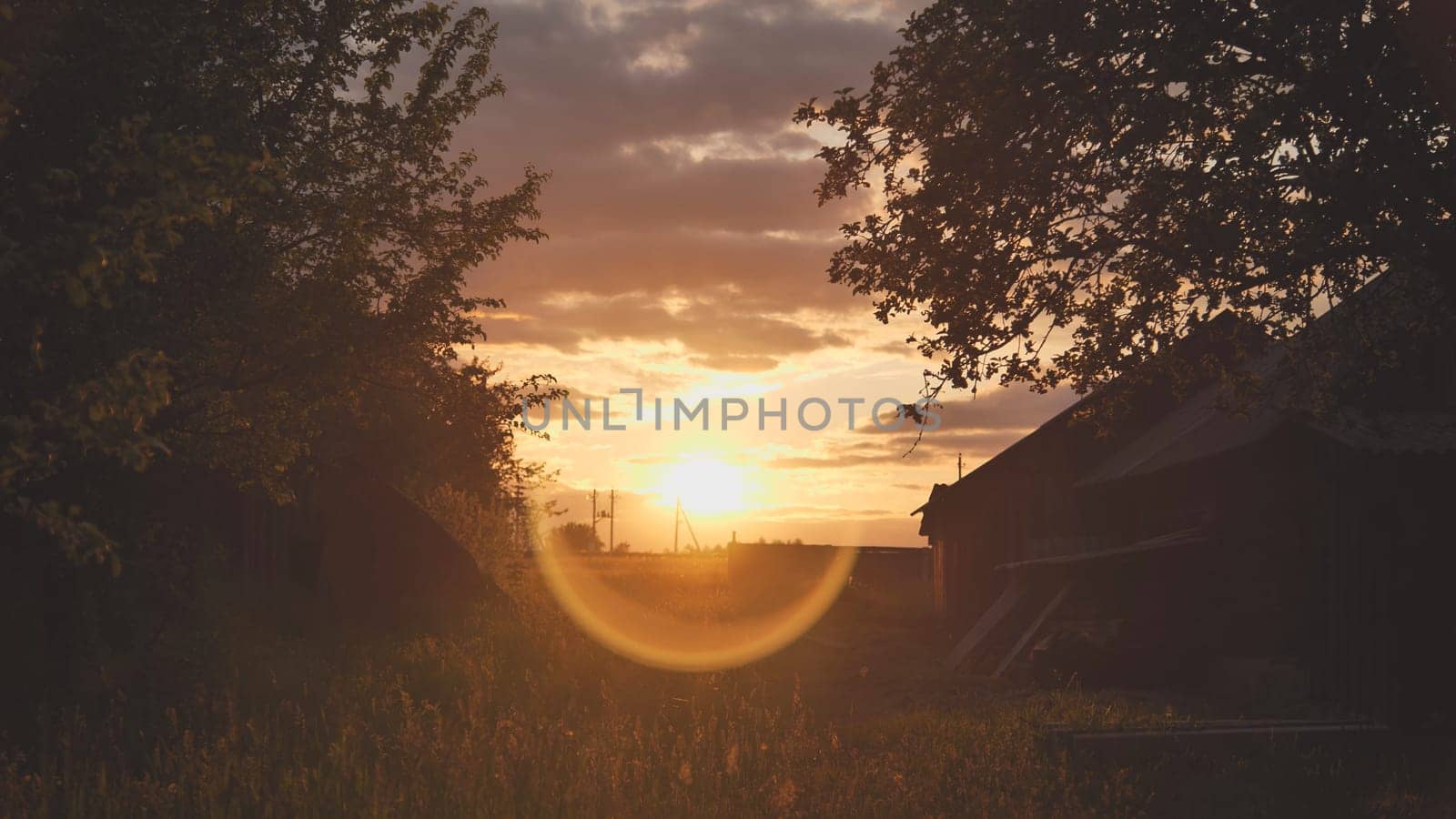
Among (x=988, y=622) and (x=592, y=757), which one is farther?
(x=988, y=622)

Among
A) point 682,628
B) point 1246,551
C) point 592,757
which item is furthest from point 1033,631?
point 592,757

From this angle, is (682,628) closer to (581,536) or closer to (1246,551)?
(1246,551)

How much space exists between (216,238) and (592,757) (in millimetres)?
6818

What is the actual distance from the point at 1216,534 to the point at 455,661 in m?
11.9

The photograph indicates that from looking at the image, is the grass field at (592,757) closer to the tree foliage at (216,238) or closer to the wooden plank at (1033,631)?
the tree foliage at (216,238)

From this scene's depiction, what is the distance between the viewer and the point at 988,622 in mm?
23453

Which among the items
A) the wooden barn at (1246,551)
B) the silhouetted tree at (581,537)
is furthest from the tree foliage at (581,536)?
the wooden barn at (1246,551)

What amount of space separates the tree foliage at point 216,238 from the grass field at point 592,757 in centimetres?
211

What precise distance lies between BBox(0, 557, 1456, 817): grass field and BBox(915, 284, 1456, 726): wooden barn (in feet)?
7.38

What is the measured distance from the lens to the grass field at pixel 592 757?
28.0ft

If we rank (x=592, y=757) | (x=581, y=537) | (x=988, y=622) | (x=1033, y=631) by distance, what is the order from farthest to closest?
(x=581, y=537) < (x=988, y=622) < (x=1033, y=631) < (x=592, y=757)

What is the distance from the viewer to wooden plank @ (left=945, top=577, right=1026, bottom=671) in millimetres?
22844

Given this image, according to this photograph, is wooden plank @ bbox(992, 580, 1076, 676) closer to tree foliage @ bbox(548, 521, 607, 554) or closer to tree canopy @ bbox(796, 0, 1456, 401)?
tree canopy @ bbox(796, 0, 1456, 401)

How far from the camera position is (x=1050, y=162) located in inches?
442
